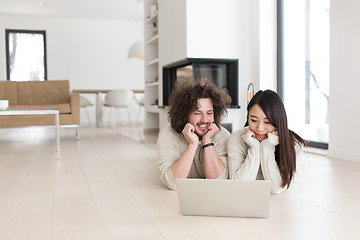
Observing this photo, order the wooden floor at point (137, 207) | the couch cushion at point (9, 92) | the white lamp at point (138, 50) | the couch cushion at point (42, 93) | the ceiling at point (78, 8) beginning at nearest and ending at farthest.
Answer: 1. the wooden floor at point (137, 207)
2. the couch cushion at point (9, 92)
3. the couch cushion at point (42, 93)
4. the white lamp at point (138, 50)
5. the ceiling at point (78, 8)

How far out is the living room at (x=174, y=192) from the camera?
1396 millimetres

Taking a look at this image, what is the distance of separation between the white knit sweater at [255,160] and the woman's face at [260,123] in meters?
0.04

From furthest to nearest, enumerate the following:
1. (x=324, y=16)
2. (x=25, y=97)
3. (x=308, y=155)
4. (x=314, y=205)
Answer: (x=25, y=97) < (x=324, y=16) < (x=308, y=155) < (x=314, y=205)

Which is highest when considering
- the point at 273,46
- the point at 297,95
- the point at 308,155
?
the point at 273,46

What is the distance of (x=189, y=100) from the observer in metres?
1.86

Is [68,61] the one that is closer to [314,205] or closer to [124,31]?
[124,31]

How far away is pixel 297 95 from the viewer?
4.09 metres

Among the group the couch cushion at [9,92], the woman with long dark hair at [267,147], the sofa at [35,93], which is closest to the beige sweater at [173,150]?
the woman with long dark hair at [267,147]

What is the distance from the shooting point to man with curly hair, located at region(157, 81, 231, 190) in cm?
183

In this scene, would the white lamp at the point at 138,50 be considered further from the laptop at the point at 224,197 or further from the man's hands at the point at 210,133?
the laptop at the point at 224,197

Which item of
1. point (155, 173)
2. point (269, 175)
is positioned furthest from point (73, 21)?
point (269, 175)

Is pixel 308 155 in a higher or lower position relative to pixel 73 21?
lower

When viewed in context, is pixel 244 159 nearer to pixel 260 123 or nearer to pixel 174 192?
pixel 260 123

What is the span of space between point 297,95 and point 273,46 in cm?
60
